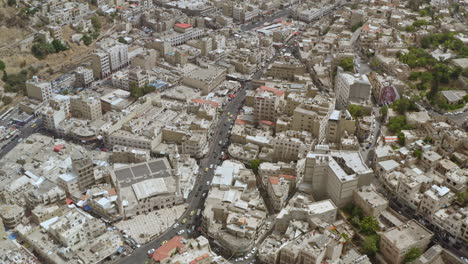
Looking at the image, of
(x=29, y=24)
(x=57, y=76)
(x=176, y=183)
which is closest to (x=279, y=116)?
(x=176, y=183)

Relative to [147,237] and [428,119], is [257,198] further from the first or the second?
[428,119]

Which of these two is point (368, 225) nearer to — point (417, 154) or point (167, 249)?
point (417, 154)

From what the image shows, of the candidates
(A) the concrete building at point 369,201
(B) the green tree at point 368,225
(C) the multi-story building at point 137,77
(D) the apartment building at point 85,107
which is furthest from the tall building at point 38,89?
(B) the green tree at point 368,225

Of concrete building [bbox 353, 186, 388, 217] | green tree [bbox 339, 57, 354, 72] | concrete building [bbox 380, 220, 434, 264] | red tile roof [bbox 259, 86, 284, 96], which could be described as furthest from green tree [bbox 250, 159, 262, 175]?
green tree [bbox 339, 57, 354, 72]

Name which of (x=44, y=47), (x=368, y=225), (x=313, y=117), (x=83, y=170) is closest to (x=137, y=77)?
(x=44, y=47)

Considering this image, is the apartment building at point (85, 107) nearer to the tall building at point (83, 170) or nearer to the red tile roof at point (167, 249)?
the tall building at point (83, 170)

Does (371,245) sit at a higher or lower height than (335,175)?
lower
